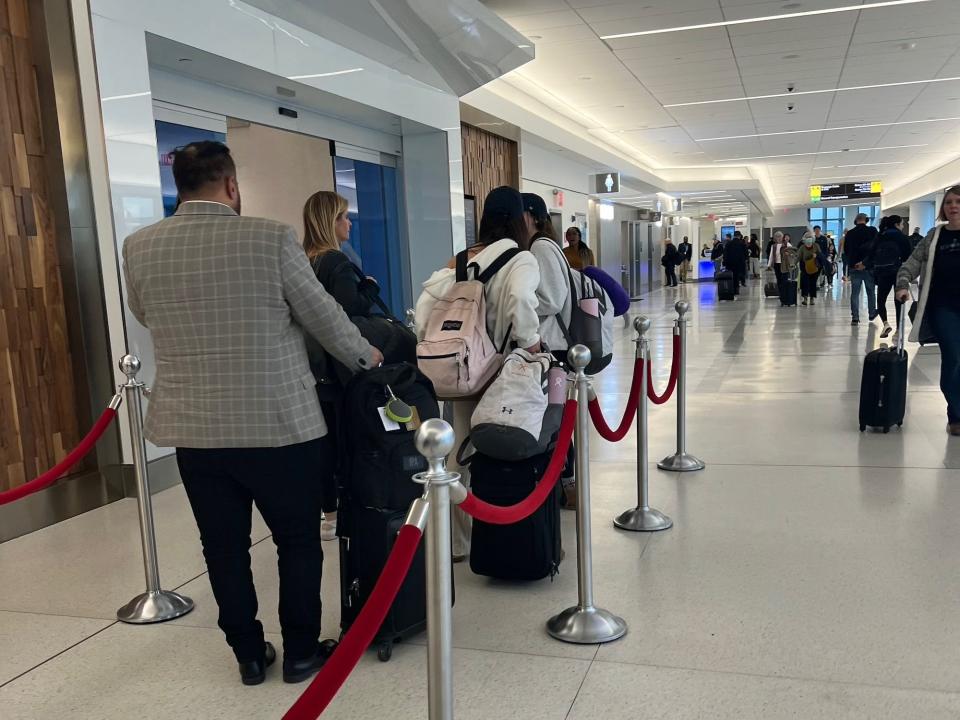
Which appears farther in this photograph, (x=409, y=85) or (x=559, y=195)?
(x=559, y=195)

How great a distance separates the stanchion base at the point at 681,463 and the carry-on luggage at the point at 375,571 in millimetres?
2672

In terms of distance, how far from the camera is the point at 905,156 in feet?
84.8

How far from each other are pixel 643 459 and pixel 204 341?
2314 millimetres

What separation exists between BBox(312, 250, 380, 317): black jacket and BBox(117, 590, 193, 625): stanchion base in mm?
1391

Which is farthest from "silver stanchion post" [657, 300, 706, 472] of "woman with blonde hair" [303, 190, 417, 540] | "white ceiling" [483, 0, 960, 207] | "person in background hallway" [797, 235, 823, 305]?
"person in background hallway" [797, 235, 823, 305]

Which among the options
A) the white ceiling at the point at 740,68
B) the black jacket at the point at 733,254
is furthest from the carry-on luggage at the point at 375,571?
the black jacket at the point at 733,254

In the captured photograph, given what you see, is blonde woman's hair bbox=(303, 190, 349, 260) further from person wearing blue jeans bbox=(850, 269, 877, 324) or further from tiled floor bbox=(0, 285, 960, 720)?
person wearing blue jeans bbox=(850, 269, 877, 324)

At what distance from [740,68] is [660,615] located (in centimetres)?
1047

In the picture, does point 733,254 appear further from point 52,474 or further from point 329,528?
point 52,474

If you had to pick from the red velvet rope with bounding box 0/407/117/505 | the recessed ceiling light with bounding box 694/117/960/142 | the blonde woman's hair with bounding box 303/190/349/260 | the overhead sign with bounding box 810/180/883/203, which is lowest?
the red velvet rope with bounding box 0/407/117/505

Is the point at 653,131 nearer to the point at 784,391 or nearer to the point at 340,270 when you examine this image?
the point at 784,391

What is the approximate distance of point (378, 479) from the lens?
276 centimetres

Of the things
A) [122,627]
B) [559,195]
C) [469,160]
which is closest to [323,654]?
[122,627]

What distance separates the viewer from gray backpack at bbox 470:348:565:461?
329cm
